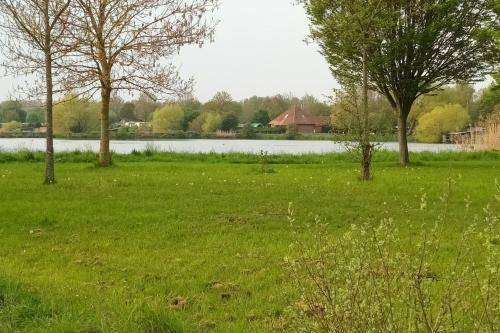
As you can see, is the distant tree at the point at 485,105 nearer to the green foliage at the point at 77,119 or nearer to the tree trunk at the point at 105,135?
the green foliage at the point at 77,119

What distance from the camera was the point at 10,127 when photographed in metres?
46.2

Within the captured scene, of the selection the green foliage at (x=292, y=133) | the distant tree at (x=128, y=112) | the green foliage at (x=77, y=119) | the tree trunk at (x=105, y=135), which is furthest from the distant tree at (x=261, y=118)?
the tree trunk at (x=105, y=135)

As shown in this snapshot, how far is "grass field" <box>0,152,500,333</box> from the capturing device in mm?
4402

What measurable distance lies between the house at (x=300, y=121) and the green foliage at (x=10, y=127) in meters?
27.5

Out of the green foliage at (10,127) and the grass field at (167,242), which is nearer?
the grass field at (167,242)

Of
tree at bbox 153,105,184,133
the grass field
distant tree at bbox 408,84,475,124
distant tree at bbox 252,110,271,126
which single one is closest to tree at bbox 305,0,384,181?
the grass field

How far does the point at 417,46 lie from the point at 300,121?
122 feet

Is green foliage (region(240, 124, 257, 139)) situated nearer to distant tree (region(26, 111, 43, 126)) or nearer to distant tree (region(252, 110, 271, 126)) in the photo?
distant tree (region(252, 110, 271, 126))

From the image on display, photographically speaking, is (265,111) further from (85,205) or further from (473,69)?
(85,205)

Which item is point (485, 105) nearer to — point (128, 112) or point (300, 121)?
point (300, 121)

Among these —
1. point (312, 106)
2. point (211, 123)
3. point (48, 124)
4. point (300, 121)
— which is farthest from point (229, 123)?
point (48, 124)

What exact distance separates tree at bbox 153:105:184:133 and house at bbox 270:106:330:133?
14.2m

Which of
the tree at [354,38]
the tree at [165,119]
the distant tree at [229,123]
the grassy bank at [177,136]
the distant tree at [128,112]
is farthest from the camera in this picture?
the distant tree at [128,112]

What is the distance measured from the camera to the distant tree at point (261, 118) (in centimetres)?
6584
